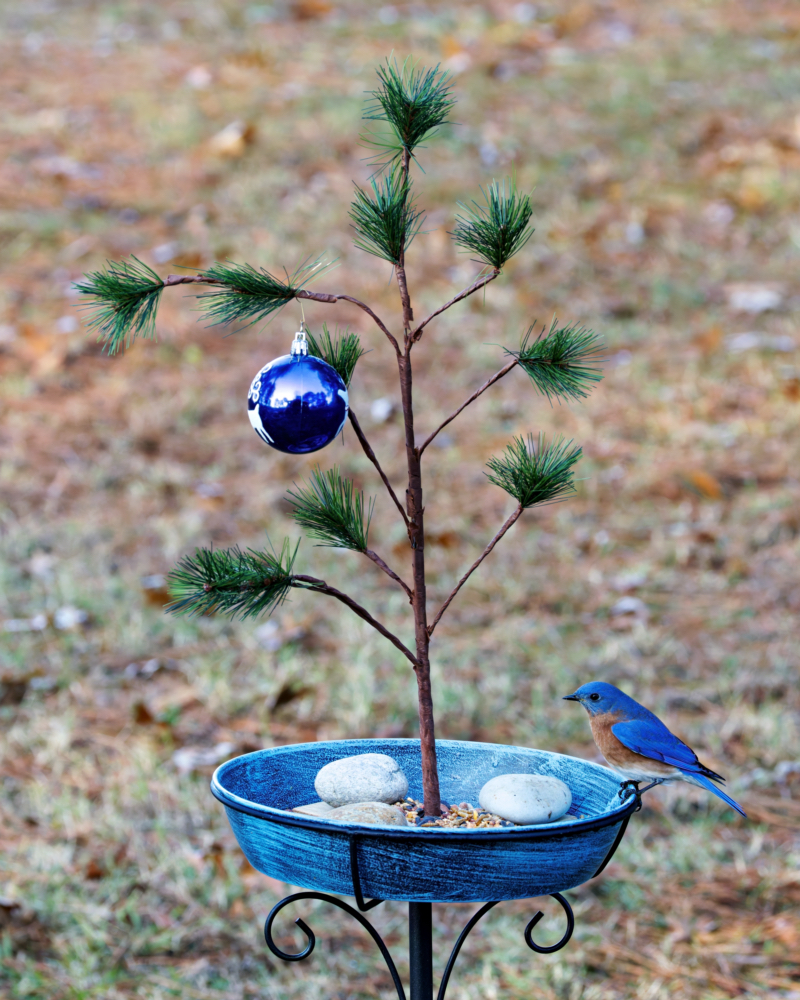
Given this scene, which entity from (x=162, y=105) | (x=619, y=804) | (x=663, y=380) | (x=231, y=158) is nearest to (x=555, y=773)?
(x=619, y=804)

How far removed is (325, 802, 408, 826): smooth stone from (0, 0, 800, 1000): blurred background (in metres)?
1.17

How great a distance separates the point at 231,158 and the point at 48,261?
4.71 ft

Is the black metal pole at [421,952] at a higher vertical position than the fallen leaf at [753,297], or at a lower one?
lower

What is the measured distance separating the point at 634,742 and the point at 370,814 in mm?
489

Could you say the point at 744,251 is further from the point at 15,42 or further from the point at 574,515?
the point at 15,42

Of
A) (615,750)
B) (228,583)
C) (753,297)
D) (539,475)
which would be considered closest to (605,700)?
(615,750)

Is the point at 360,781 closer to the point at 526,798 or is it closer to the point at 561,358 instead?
the point at 526,798

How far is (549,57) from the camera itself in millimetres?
8039

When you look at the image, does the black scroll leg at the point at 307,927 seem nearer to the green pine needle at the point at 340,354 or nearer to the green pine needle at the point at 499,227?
the green pine needle at the point at 340,354

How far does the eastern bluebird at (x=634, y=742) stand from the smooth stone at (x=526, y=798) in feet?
0.56

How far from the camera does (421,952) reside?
175 centimetres

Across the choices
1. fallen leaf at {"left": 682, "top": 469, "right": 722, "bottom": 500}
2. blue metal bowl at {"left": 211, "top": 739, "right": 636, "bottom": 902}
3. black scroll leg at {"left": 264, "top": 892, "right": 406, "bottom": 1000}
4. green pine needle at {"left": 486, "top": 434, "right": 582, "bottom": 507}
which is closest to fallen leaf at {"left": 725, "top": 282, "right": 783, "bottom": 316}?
fallen leaf at {"left": 682, "top": 469, "right": 722, "bottom": 500}

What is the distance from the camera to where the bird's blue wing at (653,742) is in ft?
6.00

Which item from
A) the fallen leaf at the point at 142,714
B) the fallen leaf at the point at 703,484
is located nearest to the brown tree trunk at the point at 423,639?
Result: the fallen leaf at the point at 142,714
